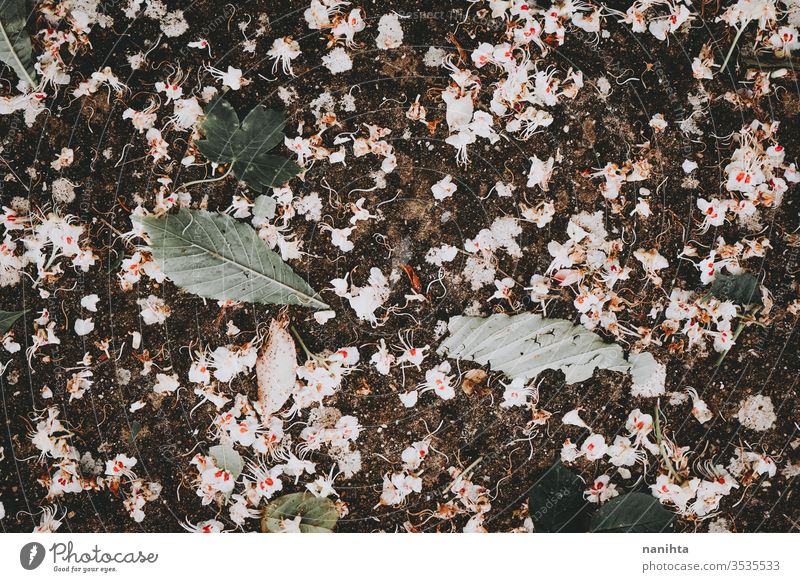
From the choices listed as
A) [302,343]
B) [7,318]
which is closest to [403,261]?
[302,343]

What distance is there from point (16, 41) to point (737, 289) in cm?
111

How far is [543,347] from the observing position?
0.60 metres

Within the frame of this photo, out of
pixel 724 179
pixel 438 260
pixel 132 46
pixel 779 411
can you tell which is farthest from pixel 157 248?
pixel 779 411

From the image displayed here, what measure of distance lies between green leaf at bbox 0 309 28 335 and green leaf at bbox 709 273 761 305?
1013 millimetres

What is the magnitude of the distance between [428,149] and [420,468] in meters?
0.47

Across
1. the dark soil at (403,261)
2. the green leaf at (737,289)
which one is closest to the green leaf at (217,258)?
the dark soil at (403,261)

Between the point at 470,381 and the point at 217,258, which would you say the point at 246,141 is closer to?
the point at 217,258

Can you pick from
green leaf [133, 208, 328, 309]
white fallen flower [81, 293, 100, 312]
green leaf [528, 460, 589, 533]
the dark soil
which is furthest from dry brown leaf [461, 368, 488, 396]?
white fallen flower [81, 293, 100, 312]

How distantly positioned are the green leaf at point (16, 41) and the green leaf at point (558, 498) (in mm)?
943

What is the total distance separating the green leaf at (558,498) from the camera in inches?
23.7

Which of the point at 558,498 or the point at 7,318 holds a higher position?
the point at 7,318

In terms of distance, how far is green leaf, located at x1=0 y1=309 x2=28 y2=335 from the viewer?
1.98ft

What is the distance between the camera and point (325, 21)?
0.60m

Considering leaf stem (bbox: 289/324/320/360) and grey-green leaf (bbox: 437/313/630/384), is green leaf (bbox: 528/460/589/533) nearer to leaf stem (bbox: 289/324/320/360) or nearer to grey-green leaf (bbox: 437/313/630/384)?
grey-green leaf (bbox: 437/313/630/384)
